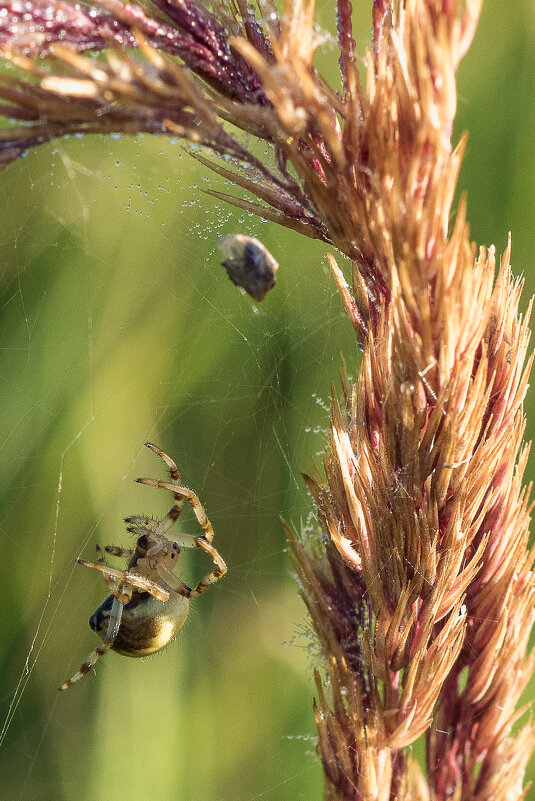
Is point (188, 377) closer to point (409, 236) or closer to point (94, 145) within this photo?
point (94, 145)

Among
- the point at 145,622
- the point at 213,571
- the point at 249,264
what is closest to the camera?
the point at 249,264

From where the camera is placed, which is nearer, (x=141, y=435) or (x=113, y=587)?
(x=113, y=587)

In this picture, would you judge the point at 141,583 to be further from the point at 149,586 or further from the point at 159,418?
the point at 159,418

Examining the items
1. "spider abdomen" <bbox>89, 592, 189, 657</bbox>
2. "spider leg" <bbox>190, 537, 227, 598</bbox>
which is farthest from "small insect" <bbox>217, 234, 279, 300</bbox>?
"spider abdomen" <bbox>89, 592, 189, 657</bbox>

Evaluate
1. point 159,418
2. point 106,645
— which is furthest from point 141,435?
point 106,645

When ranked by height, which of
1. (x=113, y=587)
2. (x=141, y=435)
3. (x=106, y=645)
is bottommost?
(x=106, y=645)

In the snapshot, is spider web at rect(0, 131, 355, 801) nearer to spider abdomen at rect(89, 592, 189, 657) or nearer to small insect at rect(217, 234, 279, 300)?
spider abdomen at rect(89, 592, 189, 657)

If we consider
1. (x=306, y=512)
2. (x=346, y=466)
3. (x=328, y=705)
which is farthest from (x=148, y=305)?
(x=328, y=705)
